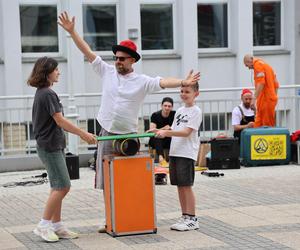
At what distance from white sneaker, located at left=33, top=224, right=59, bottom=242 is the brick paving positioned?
65 mm

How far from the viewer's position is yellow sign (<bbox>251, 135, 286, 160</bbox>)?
13.5 metres

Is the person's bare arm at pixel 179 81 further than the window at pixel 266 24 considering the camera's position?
No

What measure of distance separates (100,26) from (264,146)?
572 cm

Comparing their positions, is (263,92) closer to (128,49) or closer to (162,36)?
(162,36)

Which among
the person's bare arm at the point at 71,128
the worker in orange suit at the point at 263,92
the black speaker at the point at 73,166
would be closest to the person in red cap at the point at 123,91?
the person's bare arm at the point at 71,128

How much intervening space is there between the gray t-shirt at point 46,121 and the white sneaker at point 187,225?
1.52m

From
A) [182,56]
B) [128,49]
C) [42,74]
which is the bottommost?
[42,74]

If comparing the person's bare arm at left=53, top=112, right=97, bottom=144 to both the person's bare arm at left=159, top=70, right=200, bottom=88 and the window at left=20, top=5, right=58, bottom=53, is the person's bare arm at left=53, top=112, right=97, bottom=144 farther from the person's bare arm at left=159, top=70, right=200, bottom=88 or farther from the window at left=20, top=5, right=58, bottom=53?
the window at left=20, top=5, right=58, bottom=53

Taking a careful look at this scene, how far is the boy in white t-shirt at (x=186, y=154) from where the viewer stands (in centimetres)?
806

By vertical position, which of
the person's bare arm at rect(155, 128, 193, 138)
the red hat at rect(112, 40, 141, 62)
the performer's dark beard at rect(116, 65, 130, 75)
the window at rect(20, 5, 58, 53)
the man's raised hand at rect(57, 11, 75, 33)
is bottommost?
the person's bare arm at rect(155, 128, 193, 138)

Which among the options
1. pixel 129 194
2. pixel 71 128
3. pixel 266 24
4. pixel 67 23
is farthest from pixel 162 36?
pixel 71 128

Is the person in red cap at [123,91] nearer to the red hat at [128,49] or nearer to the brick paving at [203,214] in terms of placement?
the red hat at [128,49]

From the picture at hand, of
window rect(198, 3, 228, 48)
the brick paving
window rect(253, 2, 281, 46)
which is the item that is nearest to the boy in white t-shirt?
the brick paving

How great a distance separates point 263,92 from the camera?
14.0m
